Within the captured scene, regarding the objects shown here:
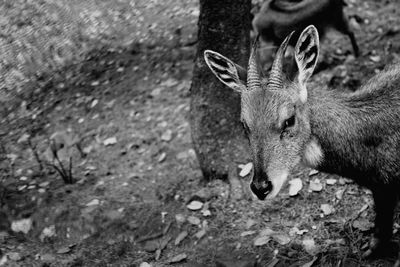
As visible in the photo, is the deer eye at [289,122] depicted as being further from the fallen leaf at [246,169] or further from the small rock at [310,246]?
the fallen leaf at [246,169]

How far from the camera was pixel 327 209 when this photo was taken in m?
4.89

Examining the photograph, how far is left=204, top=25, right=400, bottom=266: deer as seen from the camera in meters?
3.89

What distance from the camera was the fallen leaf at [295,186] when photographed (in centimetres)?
510

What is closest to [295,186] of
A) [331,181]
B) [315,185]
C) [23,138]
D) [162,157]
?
[315,185]

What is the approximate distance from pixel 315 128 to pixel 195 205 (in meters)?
1.75

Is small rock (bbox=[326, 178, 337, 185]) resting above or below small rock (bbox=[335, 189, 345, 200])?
above

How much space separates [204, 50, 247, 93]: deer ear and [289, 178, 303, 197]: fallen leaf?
1.37 meters

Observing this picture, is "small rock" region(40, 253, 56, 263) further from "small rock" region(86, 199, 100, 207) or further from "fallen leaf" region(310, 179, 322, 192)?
"fallen leaf" region(310, 179, 322, 192)

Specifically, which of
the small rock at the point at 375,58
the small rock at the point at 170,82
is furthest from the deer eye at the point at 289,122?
the small rock at the point at 170,82

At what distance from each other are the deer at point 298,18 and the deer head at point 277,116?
2.70 metres

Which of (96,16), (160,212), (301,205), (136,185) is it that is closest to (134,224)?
(160,212)

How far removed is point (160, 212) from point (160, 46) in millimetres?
3390

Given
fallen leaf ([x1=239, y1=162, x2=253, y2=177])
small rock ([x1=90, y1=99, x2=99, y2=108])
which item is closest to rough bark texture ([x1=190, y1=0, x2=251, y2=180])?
fallen leaf ([x1=239, y1=162, x2=253, y2=177])

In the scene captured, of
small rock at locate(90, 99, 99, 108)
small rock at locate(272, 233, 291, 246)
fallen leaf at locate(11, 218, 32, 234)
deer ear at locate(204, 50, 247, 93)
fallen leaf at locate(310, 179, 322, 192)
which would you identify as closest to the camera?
deer ear at locate(204, 50, 247, 93)
